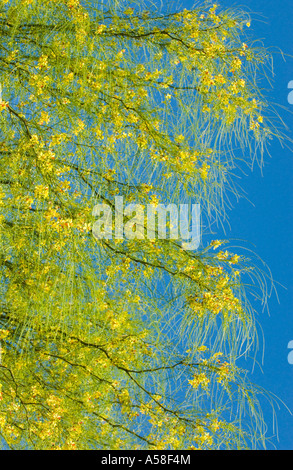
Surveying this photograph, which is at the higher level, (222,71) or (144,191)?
(222,71)

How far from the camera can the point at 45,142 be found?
3.38 meters

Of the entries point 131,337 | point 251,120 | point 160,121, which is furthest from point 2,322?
point 251,120

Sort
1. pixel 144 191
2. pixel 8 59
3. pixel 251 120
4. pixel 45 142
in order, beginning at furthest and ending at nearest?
pixel 251 120, pixel 144 191, pixel 8 59, pixel 45 142

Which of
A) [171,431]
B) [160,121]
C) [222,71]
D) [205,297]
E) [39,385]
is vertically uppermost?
[222,71]

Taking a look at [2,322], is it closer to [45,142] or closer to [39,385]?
[39,385]

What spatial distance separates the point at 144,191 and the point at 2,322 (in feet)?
4.59

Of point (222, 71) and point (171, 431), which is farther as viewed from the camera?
point (222, 71)

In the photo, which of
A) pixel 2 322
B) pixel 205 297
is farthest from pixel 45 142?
pixel 2 322

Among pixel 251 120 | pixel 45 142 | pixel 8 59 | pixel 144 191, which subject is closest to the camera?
pixel 45 142

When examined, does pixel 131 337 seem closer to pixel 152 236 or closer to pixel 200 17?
pixel 152 236

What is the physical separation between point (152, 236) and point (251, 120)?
105 centimetres

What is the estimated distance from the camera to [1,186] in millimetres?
3889

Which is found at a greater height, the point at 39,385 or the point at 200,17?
the point at 200,17

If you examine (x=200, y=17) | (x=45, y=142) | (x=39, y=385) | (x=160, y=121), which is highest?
(x=200, y=17)
